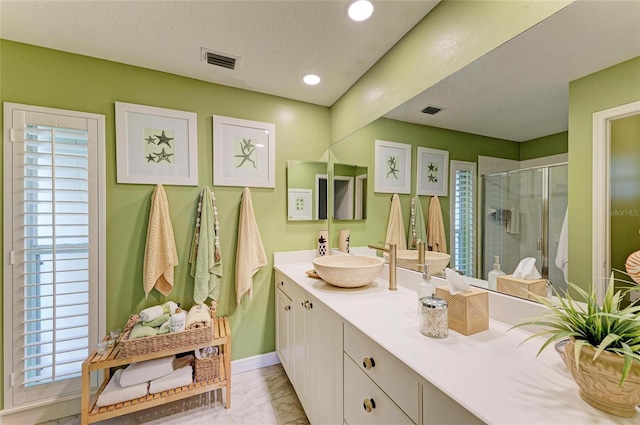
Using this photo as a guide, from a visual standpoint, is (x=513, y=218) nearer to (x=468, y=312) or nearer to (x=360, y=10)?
(x=468, y=312)

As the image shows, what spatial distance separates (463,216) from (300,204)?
1390mm

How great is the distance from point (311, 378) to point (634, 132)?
5.47ft

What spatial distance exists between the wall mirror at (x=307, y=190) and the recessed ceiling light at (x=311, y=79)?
0.65 m

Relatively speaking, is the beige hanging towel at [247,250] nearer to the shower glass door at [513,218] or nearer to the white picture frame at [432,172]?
the white picture frame at [432,172]

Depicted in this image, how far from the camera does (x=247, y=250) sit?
200 cm

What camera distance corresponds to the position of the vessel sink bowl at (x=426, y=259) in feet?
4.30

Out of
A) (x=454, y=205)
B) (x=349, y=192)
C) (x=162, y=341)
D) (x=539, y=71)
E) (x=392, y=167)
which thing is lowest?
(x=162, y=341)

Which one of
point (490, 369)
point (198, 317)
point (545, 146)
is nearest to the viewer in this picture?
point (490, 369)

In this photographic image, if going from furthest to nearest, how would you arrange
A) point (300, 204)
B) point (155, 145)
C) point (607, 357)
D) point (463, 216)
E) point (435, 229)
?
point (300, 204)
point (155, 145)
point (435, 229)
point (463, 216)
point (607, 357)

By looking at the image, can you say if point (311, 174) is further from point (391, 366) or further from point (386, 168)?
point (391, 366)

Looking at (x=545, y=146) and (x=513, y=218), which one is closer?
(x=545, y=146)

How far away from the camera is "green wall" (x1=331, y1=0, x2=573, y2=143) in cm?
97

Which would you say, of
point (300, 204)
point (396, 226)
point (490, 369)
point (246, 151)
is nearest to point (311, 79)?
point (246, 151)

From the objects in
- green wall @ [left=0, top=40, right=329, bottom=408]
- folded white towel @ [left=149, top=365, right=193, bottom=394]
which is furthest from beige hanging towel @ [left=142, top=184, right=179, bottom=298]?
folded white towel @ [left=149, top=365, right=193, bottom=394]
